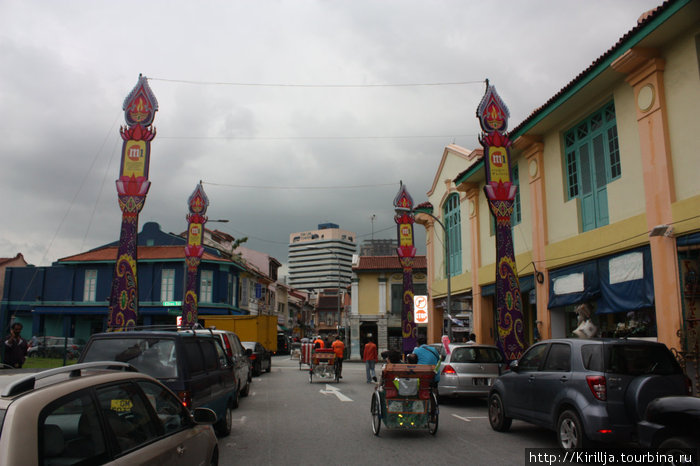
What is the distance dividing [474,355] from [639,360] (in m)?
6.57

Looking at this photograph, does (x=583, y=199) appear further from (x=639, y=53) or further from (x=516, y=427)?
(x=516, y=427)

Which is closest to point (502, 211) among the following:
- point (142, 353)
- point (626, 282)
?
point (626, 282)

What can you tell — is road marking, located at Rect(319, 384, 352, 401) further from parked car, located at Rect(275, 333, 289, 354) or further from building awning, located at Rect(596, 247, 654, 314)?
parked car, located at Rect(275, 333, 289, 354)

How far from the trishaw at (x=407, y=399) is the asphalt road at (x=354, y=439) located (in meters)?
0.28

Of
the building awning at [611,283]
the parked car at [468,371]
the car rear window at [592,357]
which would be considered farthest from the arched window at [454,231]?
the car rear window at [592,357]

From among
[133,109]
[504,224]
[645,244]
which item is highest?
[133,109]

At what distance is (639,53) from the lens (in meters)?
12.7

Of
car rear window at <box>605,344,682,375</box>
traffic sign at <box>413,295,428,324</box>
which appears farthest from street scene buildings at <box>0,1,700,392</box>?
car rear window at <box>605,344,682,375</box>

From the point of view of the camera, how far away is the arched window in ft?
87.0

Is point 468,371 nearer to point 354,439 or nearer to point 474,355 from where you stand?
point 474,355

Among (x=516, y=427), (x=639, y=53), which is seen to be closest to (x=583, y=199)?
(x=639, y=53)

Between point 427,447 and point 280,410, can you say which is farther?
point 280,410

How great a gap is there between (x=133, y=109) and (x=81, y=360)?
49.4 ft

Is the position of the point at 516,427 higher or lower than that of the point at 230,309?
lower
